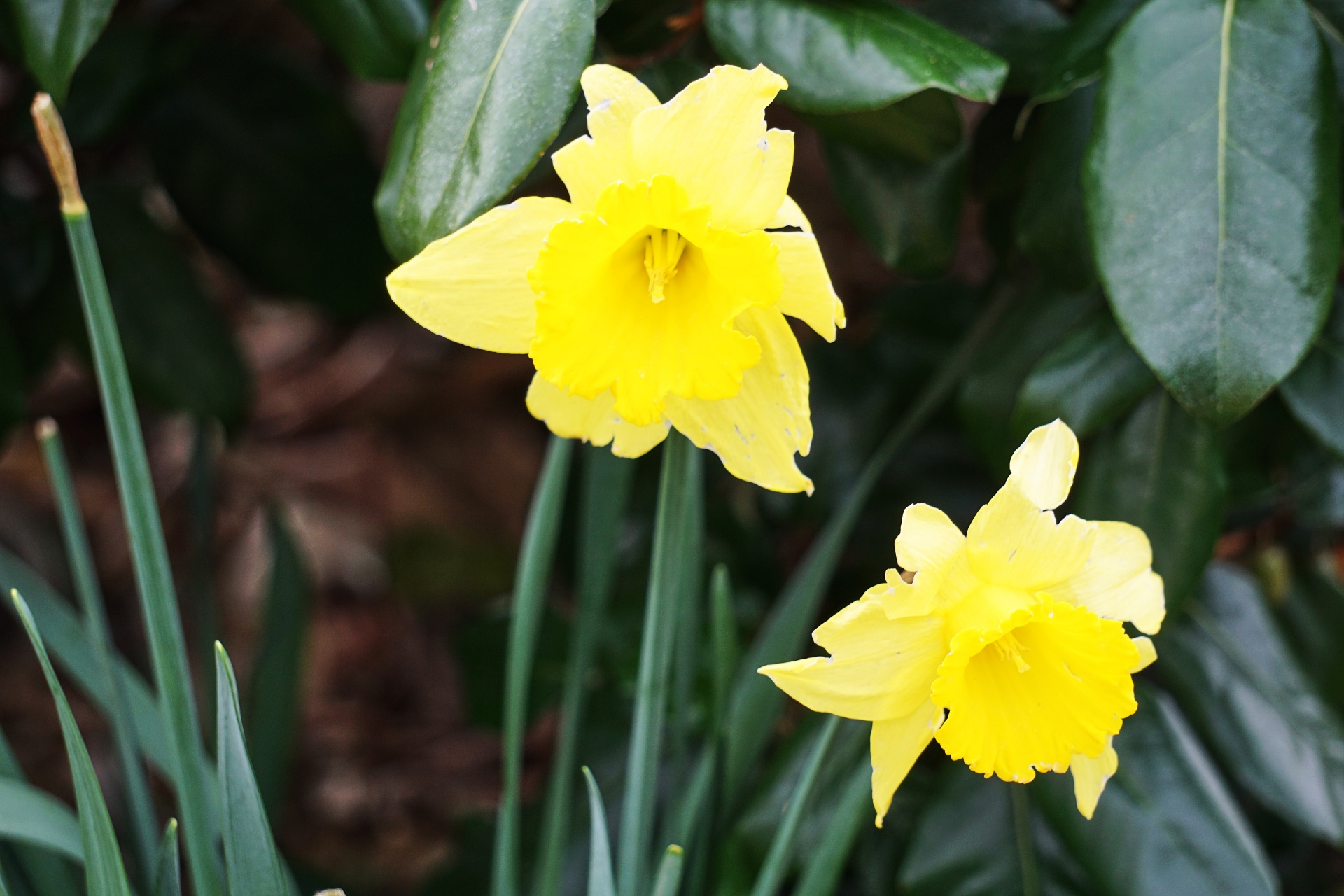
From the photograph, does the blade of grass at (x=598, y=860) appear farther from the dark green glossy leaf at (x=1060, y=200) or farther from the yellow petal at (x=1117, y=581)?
the dark green glossy leaf at (x=1060, y=200)

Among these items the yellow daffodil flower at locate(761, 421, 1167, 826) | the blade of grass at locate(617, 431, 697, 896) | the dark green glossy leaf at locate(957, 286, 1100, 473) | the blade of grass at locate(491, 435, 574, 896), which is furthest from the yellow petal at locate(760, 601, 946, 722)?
the dark green glossy leaf at locate(957, 286, 1100, 473)

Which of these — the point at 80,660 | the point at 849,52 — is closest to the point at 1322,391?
the point at 849,52

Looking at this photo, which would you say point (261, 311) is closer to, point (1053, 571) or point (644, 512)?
point (644, 512)

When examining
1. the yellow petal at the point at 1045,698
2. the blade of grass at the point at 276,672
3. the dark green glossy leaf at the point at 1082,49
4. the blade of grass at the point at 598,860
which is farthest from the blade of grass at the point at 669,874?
the blade of grass at the point at 276,672

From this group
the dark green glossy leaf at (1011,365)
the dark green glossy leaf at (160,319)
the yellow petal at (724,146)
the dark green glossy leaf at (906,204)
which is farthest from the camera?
the dark green glossy leaf at (160,319)

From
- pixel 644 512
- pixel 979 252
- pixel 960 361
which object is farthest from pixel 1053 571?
pixel 979 252

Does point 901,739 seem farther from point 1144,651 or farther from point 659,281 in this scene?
point 659,281

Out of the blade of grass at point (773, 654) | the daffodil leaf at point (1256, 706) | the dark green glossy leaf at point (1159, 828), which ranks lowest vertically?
the daffodil leaf at point (1256, 706)

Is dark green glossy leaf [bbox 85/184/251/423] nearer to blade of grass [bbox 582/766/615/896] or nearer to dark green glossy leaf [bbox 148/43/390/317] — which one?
dark green glossy leaf [bbox 148/43/390/317]
